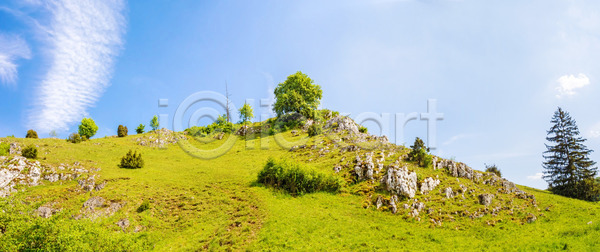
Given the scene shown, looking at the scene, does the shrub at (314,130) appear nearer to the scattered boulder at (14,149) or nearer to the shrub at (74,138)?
the shrub at (74,138)

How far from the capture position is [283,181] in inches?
1412

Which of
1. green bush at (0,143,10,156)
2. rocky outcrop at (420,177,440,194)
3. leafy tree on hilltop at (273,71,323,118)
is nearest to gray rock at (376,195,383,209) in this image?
rocky outcrop at (420,177,440,194)

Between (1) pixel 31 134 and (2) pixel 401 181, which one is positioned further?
(1) pixel 31 134

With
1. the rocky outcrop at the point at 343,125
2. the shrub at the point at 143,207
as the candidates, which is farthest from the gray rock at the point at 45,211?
the rocky outcrop at the point at 343,125

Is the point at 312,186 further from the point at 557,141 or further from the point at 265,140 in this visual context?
the point at 557,141

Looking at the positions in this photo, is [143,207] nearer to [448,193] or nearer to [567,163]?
[448,193]

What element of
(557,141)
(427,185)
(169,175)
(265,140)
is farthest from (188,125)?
(557,141)

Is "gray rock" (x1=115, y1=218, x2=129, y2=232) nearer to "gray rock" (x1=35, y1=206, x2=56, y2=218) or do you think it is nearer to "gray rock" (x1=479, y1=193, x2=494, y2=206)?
"gray rock" (x1=35, y1=206, x2=56, y2=218)

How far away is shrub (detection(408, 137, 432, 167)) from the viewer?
39281mm

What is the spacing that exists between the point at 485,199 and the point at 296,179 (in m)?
23.7

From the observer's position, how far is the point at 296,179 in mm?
35312

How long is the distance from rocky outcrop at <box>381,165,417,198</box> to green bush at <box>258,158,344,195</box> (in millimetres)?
6477

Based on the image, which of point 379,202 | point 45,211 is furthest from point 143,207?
point 379,202

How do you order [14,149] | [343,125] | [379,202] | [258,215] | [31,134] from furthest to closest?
1. [343,125]
2. [31,134]
3. [14,149]
4. [379,202]
5. [258,215]
